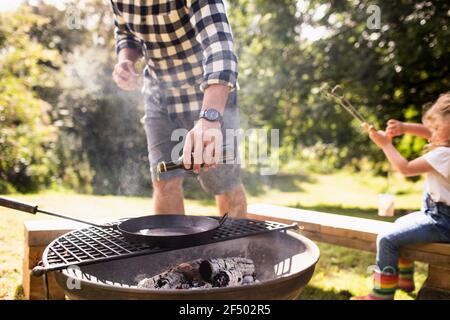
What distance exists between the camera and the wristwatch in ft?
5.61

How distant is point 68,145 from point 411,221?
7.30 m

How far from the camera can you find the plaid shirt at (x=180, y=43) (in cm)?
188

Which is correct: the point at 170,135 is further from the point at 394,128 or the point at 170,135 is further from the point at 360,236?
the point at 394,128

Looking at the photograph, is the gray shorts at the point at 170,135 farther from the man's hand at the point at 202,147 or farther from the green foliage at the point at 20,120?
the green foliage at the point at 20,120

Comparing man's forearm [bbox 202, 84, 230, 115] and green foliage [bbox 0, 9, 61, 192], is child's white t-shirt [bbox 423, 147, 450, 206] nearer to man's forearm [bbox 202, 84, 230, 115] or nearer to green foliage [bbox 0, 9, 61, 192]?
man's forearm [bbox 202, 84, 230, 115]

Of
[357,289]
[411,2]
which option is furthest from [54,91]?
[357,289]

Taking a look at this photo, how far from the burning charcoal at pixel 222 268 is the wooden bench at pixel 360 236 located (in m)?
0.46

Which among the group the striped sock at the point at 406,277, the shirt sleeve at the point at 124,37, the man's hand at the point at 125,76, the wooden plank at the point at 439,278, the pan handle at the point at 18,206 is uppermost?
the shirt sleeve at the point at 124,37

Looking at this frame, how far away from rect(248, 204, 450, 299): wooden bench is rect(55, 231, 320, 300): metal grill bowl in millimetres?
230

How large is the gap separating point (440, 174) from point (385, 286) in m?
0.79

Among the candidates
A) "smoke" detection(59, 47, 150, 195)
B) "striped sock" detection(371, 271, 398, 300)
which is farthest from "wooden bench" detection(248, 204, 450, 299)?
"smoke" detection(59, 47, 150, 195)

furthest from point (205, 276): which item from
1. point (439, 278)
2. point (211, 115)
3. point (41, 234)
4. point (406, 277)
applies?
point (406, 277)

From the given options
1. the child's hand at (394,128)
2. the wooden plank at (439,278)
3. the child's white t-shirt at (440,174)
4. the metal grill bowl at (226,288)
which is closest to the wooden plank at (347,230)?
the wooden plank at (439,278)

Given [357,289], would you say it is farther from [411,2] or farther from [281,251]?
[411,2]
